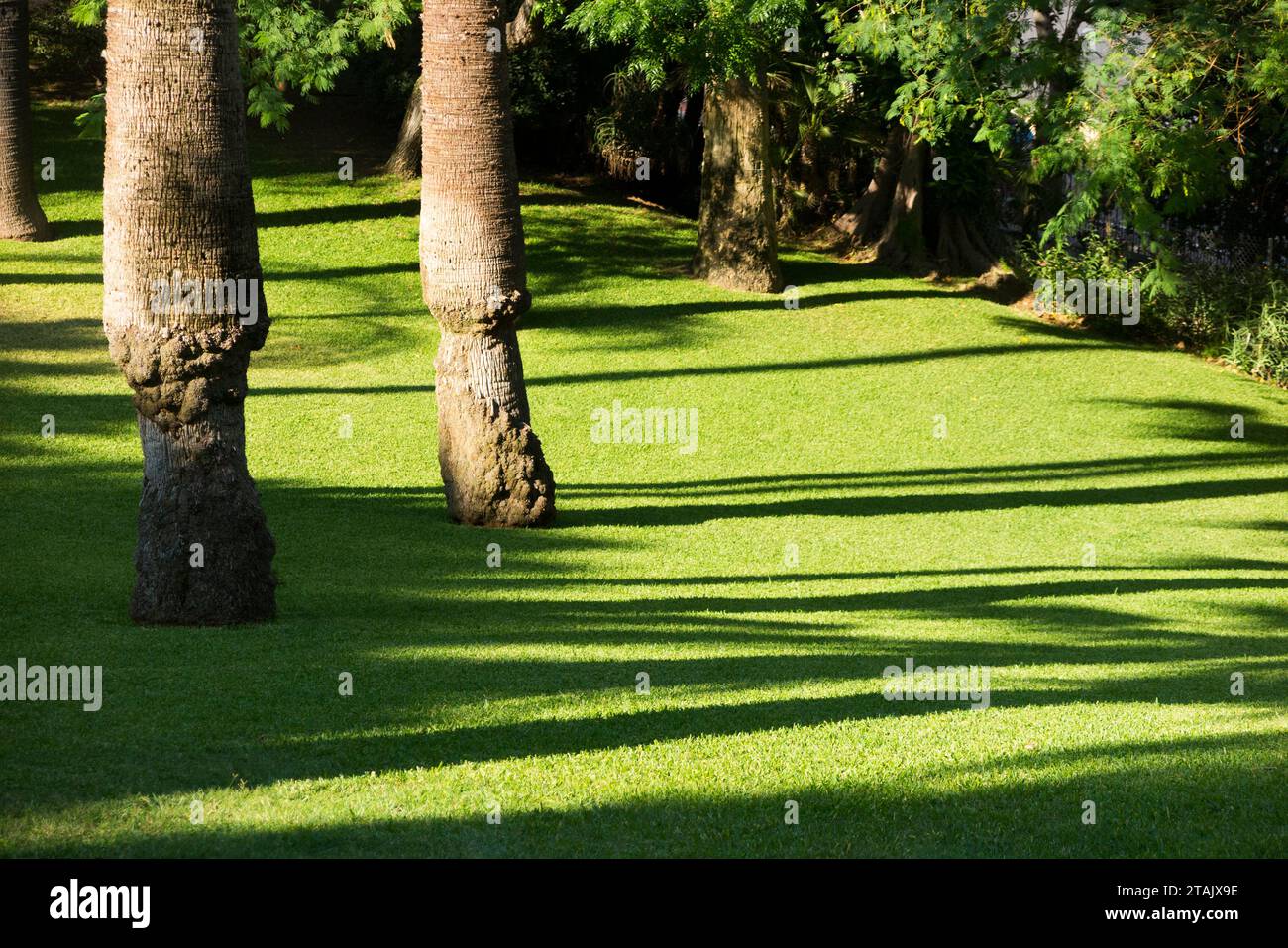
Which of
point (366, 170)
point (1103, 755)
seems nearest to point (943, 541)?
point (1103, 755)

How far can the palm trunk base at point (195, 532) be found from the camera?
30.6ft

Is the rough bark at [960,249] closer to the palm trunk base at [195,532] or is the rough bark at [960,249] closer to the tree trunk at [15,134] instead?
the tree trunk at [15,134]

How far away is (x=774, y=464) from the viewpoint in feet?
56.1

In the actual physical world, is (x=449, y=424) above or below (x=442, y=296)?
below

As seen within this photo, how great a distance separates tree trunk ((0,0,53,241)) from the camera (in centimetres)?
2144

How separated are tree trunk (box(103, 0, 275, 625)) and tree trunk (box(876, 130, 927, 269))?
19.7 m

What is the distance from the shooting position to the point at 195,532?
934 cm

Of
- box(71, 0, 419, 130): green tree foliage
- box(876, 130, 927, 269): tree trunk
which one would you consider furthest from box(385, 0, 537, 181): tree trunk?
box(876, 130, 927, 269): tree trunk

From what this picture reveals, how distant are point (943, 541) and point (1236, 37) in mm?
5656

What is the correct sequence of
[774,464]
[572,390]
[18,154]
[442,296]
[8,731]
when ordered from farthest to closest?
[18,154] < [572,390] < [774,464] < [442,296] < [8,731]

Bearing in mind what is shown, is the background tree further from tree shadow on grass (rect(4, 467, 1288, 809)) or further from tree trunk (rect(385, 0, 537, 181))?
tree shadow on grass (rect(4, 467, 1288, 809))

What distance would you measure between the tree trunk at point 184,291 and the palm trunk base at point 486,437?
4349 millimetres

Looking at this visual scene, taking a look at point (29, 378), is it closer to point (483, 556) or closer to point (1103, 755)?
point (483, 556)

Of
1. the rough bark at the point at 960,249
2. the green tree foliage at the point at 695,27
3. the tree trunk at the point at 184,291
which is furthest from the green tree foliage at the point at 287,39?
the rough bark at the point at 960,249
